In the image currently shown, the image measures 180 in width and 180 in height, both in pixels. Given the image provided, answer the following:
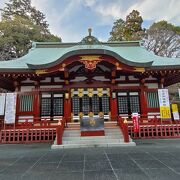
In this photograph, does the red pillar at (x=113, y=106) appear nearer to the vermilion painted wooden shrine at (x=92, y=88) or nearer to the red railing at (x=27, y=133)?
the vermilion painted wooden shrine at (x=92, y=88)

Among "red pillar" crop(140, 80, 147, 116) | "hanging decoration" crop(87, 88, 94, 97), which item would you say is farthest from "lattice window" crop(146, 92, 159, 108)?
"hanging decoration" crop(87, 88, 94, 97)

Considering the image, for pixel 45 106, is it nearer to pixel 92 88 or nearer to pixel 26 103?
pixel 26 103

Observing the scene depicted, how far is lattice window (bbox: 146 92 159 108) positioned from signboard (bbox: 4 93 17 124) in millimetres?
8323

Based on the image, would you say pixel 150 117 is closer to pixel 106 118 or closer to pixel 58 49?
pixel 106 118

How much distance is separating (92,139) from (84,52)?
4.89 metres

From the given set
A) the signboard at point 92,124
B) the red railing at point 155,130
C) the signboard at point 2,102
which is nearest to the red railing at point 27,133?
the signboard at point 2,102

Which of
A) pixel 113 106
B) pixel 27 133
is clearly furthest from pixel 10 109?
pixel 113 106

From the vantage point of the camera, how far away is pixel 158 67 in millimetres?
10242

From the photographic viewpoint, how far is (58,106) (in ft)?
37.4

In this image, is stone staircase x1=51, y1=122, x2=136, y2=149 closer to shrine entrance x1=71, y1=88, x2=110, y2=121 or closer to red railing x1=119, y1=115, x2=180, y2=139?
red railing x1=119, y1=115, x2=180, y2=139

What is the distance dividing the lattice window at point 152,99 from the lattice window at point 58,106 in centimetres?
575

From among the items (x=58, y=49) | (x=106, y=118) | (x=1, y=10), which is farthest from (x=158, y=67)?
(x=1, y=10)

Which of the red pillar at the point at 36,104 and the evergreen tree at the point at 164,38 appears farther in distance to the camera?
the evergreen tree at the point at 164,38

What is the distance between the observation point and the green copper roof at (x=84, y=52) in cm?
995
